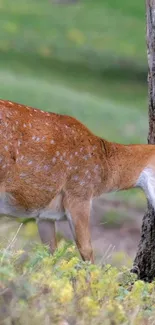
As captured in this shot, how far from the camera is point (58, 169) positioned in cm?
931

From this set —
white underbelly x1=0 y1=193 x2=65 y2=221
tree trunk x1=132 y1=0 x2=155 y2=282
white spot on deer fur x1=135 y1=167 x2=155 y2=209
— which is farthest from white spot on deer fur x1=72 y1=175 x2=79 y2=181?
tree trunk x1=132 y1=0 x2=155 y2=282

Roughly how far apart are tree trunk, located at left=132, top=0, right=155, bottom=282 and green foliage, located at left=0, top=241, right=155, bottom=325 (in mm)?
2107

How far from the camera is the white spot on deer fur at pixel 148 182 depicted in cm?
966

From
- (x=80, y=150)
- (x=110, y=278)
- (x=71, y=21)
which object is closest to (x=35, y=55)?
(x=71, y=21)

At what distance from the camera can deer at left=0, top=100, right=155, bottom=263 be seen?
29.3 ft

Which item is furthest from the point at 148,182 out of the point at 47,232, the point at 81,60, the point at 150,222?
the point at 81,60

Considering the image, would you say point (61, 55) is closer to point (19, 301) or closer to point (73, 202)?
point (73, 202)

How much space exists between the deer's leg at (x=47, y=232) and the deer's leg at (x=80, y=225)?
0.43 m

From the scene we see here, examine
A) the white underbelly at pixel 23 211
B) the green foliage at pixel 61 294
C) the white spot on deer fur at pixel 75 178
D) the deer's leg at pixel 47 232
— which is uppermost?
the white spot on deer fur at pixel 75 178

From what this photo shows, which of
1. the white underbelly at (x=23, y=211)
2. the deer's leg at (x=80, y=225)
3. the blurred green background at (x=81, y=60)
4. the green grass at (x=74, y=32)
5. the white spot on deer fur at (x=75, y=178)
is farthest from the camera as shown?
the green grass at (x=74, y=32)

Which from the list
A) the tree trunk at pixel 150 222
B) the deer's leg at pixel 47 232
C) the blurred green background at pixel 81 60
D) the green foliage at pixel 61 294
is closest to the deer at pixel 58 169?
the deer's leg at pixel 47 232

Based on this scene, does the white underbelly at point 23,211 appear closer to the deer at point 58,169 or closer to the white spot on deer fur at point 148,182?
the deer at point 58,169

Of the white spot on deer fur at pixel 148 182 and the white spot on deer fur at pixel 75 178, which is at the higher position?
the white spot on deer fur at pixel 75 178

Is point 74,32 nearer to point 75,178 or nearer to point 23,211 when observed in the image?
point 75,178
